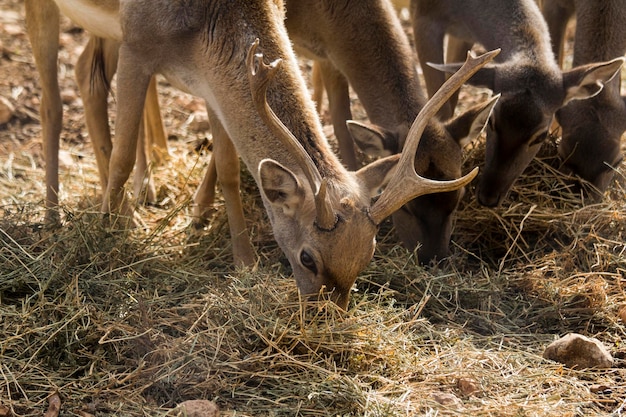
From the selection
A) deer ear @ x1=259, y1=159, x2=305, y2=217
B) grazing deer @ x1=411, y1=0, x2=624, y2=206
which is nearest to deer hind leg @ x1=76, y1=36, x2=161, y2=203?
deer ear @ x1=259, y1=159, x2=305, y2=217

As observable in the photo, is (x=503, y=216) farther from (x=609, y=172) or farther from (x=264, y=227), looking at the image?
(x=264, y=227)

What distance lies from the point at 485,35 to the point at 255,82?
3.07 meters

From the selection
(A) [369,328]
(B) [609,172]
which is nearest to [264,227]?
(A) [369,328]

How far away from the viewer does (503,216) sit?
7.52 meters

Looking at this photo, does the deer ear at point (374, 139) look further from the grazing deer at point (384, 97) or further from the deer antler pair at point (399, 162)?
the deer antler pair at point (399, 162)

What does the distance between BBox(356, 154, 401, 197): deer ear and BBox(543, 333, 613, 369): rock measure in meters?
1.40

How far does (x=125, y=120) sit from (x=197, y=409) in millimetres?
2498

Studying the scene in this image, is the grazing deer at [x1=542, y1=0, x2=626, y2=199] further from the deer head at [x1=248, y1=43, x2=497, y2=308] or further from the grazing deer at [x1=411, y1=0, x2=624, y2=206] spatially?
the deer head at [x1=248, y1=43, x2=497, y2=308]

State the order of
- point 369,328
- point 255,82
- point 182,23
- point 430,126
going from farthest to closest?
point 430,126, point 182,23, point 369,328, point 255,82

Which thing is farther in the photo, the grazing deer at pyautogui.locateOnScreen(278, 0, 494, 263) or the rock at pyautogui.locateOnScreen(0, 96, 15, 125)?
the rock at pyautogui.locateOnScreen(0, 96, 15, 125)

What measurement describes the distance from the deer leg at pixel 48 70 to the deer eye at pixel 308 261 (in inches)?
108

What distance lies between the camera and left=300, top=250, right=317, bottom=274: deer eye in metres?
5.47

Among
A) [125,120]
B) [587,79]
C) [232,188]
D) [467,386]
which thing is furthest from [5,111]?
[467,386]

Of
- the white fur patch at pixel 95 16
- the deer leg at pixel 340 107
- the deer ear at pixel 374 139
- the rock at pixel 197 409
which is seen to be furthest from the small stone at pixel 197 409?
the deer leg at pixel 340 107
